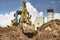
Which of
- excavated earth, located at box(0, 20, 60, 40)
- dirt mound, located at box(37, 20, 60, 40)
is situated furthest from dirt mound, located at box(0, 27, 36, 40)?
dirt mound, located at box(37, 20, 60, 40)

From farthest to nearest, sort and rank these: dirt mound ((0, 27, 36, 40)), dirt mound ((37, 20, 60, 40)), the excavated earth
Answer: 1. dirt mound ((0, 27, 36, 40))
2. the excavated earth
3. dirt mound ((37, 20, 60, 40))

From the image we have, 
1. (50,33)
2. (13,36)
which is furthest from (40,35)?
(13,36)

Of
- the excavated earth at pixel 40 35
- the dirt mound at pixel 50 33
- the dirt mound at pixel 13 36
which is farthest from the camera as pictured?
the dirt mound at pixel 13 36

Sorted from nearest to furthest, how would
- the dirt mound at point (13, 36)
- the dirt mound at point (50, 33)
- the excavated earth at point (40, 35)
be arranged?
1. the dirt mound at point (50, 33)
2. the excavated earth at point (40, 35)
3. the dirt mound at point (13, 36)

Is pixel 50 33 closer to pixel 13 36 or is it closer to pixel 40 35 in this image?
pixel 40 35

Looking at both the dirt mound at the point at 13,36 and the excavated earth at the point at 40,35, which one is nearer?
the excavated earth at the point at 40,35

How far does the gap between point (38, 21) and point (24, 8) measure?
13989 mm

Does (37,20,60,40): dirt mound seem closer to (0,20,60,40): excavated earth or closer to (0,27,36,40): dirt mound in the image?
(0,20,60,40): excavated earth

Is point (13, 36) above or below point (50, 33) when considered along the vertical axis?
below

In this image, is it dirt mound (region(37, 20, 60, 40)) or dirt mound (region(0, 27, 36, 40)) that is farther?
dirt mound (region(0, 27, 36, 40))

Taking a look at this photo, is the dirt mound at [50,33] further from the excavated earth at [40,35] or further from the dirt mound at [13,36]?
the dirt mound at [13,36]

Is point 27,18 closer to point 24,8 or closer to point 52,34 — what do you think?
point 24,8

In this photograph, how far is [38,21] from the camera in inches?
2164

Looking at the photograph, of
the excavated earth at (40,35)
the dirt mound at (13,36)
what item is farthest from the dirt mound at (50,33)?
the dirt mound at (13,36)
